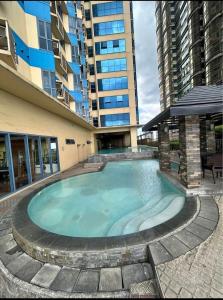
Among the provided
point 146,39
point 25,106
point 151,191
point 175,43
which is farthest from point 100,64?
point 175,43

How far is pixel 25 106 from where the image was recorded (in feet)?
25.2

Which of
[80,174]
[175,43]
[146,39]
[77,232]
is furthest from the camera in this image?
[175,43]

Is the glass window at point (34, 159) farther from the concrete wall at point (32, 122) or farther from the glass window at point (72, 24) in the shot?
the glass window at point (72, 24)

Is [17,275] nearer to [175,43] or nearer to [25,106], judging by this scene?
[25,106]

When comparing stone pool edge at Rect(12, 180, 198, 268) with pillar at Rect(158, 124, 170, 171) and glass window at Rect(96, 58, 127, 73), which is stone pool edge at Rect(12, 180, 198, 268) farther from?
glass window at Rect(96, 58, 127, 73)

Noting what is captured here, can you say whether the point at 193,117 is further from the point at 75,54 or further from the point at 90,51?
the point at 90,51

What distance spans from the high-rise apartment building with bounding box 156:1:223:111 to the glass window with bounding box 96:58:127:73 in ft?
25.4

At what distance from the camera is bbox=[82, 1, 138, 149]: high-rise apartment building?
25.5m

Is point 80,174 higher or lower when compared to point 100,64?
lower

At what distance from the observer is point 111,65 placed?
86.4ft

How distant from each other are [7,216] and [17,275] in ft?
7.45

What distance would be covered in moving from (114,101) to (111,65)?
17.8 ft

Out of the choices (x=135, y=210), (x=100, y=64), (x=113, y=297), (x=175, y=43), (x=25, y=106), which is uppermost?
(x=175, y=43)

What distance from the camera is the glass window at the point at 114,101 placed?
26484 millimetres
